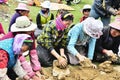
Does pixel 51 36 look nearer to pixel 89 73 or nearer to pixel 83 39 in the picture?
pixel 83 39

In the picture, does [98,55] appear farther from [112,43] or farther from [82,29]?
[82,29]

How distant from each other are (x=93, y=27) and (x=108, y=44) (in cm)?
81

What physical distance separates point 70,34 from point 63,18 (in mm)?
472

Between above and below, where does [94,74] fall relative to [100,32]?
below

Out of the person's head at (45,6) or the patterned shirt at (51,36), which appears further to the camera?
the person's head at (45,6)

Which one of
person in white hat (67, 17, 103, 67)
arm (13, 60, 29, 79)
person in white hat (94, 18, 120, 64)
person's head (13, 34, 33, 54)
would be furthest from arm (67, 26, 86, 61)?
person's head (13, 34, 33, 54)

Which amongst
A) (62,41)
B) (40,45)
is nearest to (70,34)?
(62,41)

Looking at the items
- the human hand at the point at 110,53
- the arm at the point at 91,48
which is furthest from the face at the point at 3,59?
the human hand at the point at 110,53

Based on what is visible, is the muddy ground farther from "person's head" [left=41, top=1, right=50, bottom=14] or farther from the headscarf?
"person's head" [left=41, top=1, right=50, bottom=14]

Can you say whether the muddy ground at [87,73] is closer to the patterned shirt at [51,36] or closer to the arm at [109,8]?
the patterned shirt at [51,36]

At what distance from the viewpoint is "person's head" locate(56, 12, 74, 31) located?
16.8 ft

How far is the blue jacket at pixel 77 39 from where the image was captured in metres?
5.43

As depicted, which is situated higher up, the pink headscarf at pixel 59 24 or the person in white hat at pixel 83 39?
the pink headscarf at pixel 59 24

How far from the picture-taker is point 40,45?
18.4 feet
